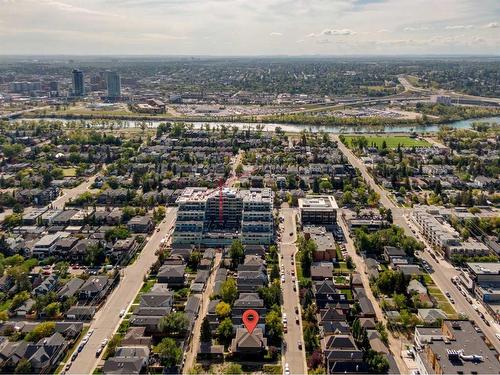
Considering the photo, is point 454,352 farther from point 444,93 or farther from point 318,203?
point 444,93

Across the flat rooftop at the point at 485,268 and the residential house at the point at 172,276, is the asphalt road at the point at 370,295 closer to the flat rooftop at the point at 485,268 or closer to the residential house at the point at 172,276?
the flat rooftop at the point at 485,268

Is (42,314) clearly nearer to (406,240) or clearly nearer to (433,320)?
(433,320)

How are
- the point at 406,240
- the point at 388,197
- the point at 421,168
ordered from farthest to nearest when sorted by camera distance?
1. the point at 421,168
2. the point at 388,197
3. the point at 406,240

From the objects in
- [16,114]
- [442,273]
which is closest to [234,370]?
[442,273]

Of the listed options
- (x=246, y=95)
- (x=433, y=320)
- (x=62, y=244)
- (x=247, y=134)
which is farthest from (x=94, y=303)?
(x=246, y=95)

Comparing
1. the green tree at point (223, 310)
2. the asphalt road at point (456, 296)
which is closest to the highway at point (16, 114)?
the green tree at point (223, 310)

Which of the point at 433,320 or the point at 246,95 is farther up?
the point at 246,95
